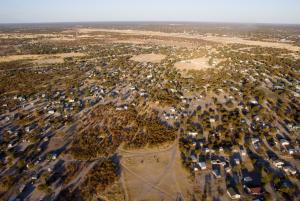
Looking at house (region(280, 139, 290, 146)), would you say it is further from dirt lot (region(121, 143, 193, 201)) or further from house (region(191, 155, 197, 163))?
dirt lot (region(121, 143, 193, 201))

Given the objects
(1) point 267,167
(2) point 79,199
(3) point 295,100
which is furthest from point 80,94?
(3) point 295,100

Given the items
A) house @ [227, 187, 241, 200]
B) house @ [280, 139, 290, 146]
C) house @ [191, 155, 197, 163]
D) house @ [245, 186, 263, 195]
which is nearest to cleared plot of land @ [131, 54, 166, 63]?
house @ [280, 139, 290, 146]

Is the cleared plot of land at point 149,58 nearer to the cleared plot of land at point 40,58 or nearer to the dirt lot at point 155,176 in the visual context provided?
the cleared plot of land at point 40,58

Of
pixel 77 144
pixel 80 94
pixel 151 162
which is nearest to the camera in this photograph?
pixel 151 162

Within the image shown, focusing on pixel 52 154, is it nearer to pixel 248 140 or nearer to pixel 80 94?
pixel 80 94

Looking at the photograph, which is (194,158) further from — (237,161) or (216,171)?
(237,161)

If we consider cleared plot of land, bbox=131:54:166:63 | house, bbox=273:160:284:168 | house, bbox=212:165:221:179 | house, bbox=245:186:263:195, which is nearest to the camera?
house, bbox=245:186:263:195
